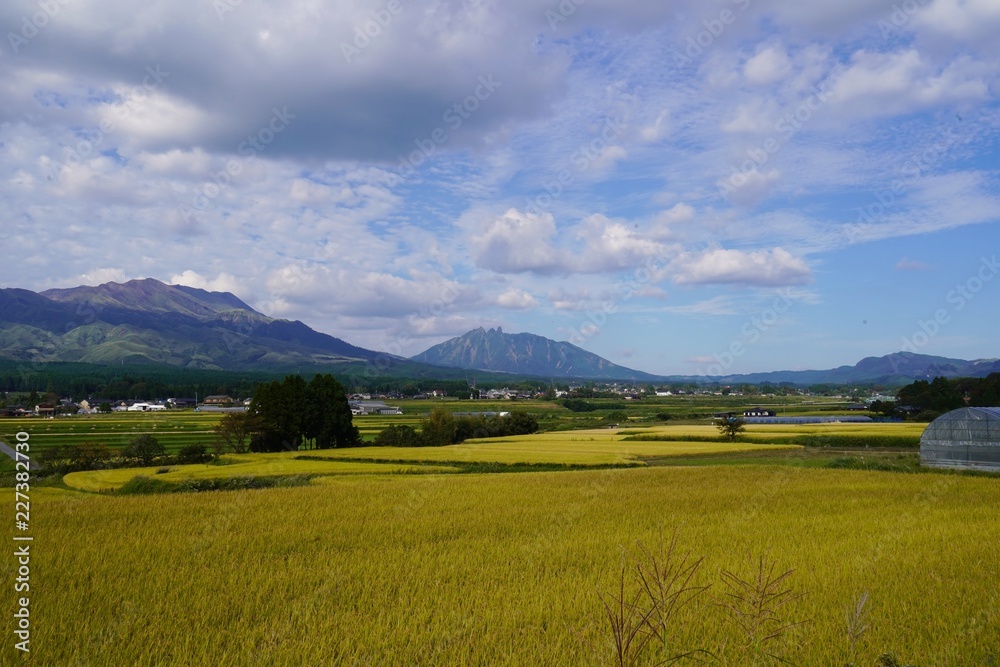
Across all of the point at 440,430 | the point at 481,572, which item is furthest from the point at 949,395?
the point at 481,572

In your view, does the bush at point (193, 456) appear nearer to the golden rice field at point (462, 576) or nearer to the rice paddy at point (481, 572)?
the rice paddy at point (481, 572)

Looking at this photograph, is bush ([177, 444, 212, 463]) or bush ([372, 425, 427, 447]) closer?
bush ([177, 444, 212, 463])

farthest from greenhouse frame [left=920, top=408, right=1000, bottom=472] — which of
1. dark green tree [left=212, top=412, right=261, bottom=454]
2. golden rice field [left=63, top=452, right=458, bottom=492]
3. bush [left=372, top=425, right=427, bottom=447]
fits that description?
dark green tree [left=212, top=412, right=261, bottom=454]

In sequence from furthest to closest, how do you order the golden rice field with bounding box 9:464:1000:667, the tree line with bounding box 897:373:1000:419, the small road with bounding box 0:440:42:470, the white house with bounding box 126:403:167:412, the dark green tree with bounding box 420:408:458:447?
the white house with bounding box 126:403:167:412, the tree line with bounding box 897:373:1000:419, the dark green tree with bounding box 420:408:458:447, the small road with bounding box 0:440:42:470, the golden rice field with bounding box 9:464:1000:667

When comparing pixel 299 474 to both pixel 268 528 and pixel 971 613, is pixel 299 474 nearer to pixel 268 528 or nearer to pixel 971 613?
pixel 268 528

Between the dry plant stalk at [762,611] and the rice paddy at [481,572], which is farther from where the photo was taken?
the rice paddy at [481,572]

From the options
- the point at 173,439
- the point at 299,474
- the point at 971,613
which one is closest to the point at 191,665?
the point at 971,613

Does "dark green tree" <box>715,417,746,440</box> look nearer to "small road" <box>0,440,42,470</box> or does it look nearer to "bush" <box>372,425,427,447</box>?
"bush" <box>372,425,427,447</box>

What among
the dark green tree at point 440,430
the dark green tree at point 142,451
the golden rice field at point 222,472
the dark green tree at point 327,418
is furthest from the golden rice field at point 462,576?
the dark green tree at point 440,430

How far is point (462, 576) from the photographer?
9672mm

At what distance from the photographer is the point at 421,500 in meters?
18.8

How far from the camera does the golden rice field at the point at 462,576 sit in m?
6.48

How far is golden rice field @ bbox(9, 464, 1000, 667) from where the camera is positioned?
6480 millimetres

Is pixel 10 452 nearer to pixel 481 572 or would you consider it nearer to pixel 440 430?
pixel 440 430
